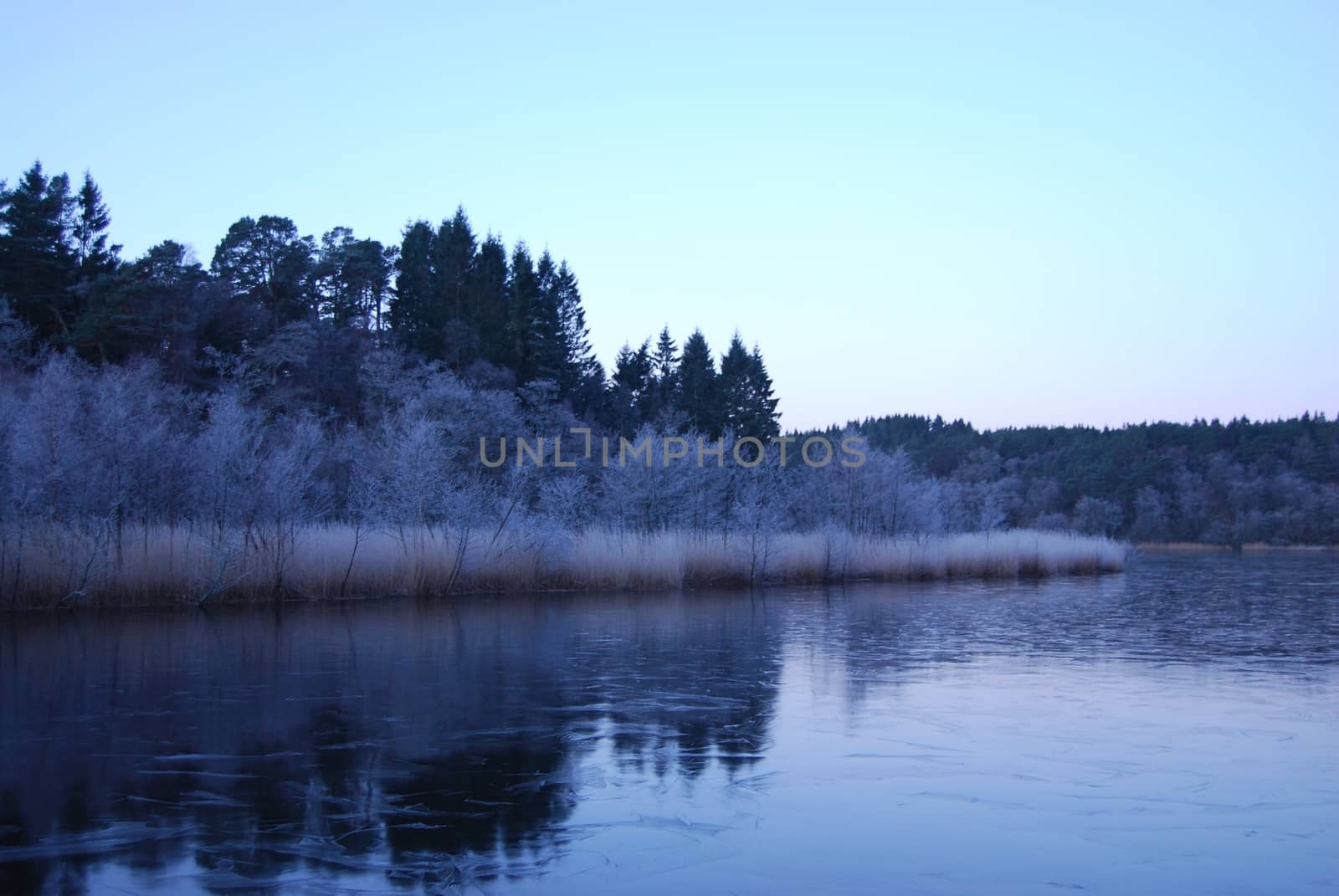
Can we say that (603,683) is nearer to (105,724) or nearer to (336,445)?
(105,724)

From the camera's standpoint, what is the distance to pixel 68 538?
51.5 ft

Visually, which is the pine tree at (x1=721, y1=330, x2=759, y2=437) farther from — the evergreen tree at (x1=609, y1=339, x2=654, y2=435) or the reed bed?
the reed bed

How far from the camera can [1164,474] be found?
9219 centimetres

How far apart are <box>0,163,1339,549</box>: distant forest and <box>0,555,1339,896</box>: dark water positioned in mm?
6752

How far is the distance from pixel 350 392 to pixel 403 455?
27.3 metres

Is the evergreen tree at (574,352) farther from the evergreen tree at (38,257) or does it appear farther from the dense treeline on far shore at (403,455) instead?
the evergreen tree at (38,257)

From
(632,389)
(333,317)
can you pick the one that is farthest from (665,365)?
(333,317)

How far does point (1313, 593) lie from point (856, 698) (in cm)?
1781

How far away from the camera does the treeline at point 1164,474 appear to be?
79.1m

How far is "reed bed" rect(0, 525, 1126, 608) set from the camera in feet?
51.7

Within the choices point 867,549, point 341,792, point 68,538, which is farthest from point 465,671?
point 867,549

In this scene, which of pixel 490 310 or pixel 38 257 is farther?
pixel 490 310

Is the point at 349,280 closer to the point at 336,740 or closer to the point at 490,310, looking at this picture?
the point at 490,310

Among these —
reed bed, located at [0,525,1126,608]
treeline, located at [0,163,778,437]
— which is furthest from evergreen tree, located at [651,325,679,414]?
reed bed, located at [0,525,1126,608]
